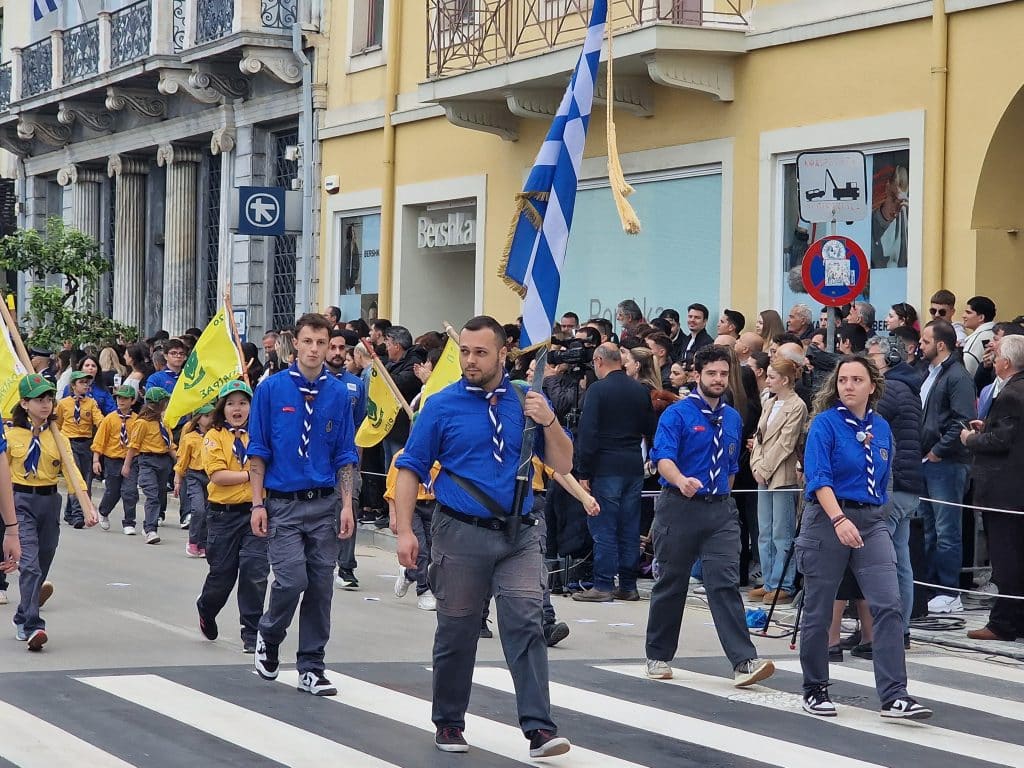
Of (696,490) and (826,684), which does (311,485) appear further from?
(826,684)

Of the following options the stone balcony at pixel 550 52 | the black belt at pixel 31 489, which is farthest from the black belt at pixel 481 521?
the stone balcony at pixel 550 52

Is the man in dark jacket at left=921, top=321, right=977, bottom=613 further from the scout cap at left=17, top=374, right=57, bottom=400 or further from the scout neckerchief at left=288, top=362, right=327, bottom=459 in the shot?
the scout cap at left=17, top=374, right=57, bottom=400

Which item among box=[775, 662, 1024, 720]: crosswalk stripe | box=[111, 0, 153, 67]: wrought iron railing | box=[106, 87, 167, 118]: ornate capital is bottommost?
box=[775, 662, 1024, 720]: crosswalk stripe

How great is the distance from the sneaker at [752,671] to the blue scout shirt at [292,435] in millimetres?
2436

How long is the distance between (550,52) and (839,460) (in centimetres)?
1037

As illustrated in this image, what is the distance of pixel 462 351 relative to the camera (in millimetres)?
8031

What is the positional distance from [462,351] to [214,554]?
3617 mm

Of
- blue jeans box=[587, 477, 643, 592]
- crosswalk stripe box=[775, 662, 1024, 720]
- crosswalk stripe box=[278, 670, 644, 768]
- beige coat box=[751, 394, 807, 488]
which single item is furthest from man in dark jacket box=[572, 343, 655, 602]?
crosswalk stripe box=[278, 670, 644, 768]

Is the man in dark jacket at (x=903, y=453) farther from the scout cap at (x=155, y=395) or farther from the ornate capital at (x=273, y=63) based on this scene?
the ornate capital at (x=273, y=63)

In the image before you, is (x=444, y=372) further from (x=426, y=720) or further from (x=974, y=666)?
(x=426, y=720)

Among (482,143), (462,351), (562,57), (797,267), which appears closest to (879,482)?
(462,351)

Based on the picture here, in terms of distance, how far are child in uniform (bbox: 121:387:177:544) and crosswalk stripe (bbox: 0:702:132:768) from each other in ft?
31.5

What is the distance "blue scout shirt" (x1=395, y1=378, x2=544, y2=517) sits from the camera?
803cm

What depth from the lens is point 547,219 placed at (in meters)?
8.66
